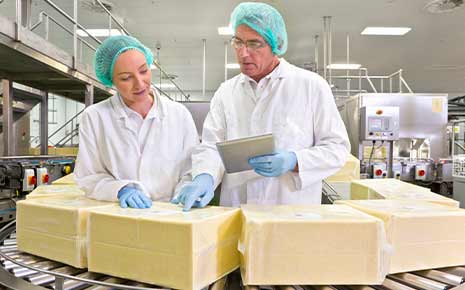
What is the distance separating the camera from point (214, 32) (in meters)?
5.32

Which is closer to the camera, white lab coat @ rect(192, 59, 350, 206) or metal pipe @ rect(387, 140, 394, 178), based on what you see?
white lab coat @ rect(192, 59, 350, 206)

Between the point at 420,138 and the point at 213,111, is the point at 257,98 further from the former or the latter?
the point at 420,138

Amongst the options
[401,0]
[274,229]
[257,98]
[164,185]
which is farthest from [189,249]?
[401,0]

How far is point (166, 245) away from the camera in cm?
66

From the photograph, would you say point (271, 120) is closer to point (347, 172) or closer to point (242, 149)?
point (242, 149)

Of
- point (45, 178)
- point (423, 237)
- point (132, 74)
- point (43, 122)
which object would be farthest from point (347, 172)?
point (43, 122)

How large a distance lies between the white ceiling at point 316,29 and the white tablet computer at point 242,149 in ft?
12.5

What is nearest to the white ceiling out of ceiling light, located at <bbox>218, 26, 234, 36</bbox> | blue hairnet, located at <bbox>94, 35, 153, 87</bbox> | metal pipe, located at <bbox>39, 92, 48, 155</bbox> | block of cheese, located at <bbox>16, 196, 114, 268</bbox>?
ceiling light, located at <bbox>218, 26, 234, 36</bbox>

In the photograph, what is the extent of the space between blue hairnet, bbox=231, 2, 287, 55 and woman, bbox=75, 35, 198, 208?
13.2 inches

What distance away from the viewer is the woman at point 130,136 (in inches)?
41.7

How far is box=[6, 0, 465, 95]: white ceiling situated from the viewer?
436 centimetres

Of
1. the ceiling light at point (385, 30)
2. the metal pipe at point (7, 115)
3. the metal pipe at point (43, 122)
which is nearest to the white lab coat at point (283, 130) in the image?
the metal pipe at point (7, 115)

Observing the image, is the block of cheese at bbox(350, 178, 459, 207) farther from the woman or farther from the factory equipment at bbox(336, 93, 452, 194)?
the factory equipment at bbox(336, 93, 452, 194)

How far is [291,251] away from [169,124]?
625 millimetres
